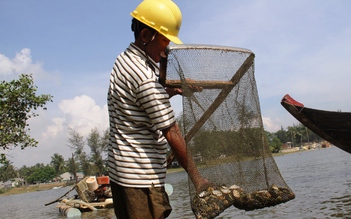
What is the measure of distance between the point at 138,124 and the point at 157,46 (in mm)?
Result: 492

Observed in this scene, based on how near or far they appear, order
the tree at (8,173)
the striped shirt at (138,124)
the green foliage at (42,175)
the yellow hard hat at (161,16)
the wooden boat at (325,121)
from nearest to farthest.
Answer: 1. the striped shirt at (138,124)
2. the yellow hard hat at (161,16)
3. the wooden boat at (325,121)
4. the tree at (8,173)
5. the green foliage at (42,175)

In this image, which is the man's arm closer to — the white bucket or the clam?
the clam

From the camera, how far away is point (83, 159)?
232 ft

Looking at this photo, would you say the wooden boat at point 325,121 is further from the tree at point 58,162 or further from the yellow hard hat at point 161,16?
the tree at point 58,162

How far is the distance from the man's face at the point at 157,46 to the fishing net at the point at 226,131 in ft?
0.89

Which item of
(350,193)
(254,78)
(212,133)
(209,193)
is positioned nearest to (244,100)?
(254,78)

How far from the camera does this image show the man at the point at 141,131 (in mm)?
1914

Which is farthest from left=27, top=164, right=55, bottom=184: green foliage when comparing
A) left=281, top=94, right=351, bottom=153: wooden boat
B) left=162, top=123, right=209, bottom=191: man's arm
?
left=162, top=123, right=209, bottom=191: man's arm

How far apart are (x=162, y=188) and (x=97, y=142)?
69560 mm

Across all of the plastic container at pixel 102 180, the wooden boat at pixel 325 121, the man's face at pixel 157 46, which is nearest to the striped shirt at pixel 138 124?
the man's face at pixel 157 46

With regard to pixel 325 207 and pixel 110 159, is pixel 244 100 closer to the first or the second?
pixel 110 159

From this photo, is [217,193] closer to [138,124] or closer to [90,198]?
[138,124]

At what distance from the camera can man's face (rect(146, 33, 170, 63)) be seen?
2.09 metres

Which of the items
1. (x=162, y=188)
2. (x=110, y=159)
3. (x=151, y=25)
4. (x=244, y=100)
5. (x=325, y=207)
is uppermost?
(x=151, y=25)
